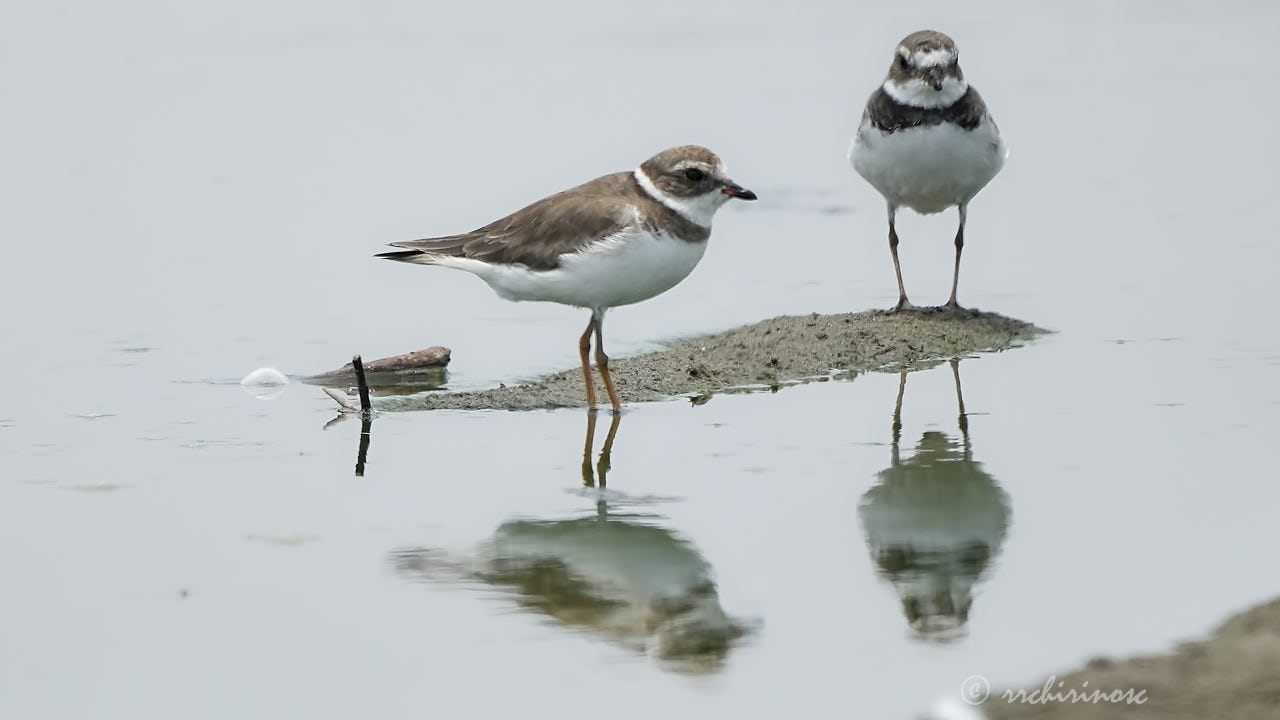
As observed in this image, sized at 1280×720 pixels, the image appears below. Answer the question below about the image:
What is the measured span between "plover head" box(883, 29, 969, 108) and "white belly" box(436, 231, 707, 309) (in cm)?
204

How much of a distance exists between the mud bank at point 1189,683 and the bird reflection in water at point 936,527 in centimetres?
60

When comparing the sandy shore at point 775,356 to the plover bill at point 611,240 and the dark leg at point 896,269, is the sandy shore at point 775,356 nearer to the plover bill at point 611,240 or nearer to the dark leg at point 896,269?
the dark leg at point 896,269

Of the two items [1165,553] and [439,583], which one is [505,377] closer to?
[439,583]

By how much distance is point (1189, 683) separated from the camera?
4.45 m

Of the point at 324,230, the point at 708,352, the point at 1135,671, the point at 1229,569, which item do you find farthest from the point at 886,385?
the point at 324,230

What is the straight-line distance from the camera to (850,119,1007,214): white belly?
9531 mm

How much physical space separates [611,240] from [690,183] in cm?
48

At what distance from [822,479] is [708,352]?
2.36 m

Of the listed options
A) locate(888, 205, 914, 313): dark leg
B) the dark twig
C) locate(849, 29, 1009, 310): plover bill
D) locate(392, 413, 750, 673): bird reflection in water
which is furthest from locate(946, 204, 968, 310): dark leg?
locate(392, 413, 750, 673): bird reflection in water

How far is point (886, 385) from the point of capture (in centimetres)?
862

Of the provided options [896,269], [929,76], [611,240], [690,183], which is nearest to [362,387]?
[611,240]

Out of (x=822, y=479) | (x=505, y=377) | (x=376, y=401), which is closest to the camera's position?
(x=822, y=479)

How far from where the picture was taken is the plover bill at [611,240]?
26.2 ft

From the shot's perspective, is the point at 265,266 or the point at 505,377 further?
the point at 265,266
